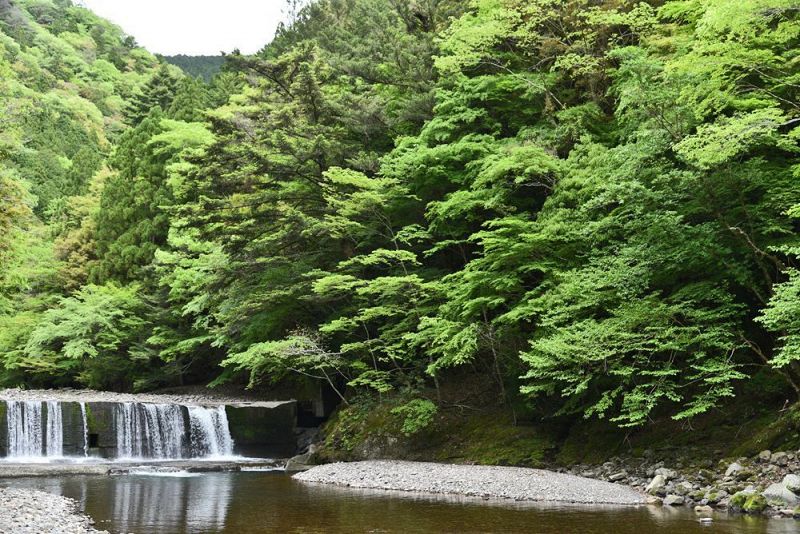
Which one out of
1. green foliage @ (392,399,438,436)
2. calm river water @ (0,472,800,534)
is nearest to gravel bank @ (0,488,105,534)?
calm river water @ (0,472,800,534)

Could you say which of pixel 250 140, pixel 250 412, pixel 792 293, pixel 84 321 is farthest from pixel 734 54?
pixel 84 321

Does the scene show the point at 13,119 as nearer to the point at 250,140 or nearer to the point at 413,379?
the point at 250,140

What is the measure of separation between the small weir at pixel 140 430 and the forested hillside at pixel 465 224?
223 centimetres

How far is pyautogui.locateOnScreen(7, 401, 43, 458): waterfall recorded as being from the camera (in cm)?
2105

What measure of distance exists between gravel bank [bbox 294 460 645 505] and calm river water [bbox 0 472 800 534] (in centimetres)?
67

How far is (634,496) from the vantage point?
12.8 metres

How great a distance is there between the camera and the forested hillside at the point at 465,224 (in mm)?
13555

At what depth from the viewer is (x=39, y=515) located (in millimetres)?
11023

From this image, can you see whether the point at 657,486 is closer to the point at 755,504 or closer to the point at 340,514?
the point at 755,504

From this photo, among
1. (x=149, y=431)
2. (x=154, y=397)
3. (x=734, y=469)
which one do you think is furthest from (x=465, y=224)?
(x=154, y=397)

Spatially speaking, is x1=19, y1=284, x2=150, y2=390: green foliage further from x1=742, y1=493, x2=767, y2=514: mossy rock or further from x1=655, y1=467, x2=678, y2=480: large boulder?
x1=742, y1=493, x2=767, y2=514: mossy rock

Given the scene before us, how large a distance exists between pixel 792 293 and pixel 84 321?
25.2 metres

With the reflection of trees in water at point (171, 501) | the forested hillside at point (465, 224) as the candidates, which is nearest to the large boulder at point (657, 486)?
the forested hillside at point (465, 224)

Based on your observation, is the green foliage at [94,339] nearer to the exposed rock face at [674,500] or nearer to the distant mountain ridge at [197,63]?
the exposed rock face at [674,500]
